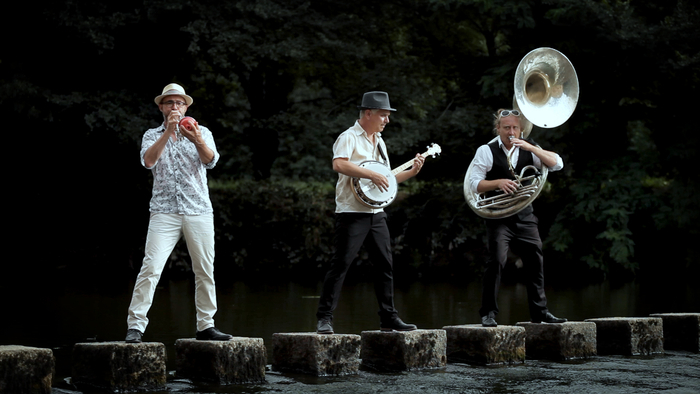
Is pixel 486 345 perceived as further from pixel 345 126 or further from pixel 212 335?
pixel 345 126

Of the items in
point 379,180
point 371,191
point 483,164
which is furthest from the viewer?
point 483,164

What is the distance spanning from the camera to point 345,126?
822 inches

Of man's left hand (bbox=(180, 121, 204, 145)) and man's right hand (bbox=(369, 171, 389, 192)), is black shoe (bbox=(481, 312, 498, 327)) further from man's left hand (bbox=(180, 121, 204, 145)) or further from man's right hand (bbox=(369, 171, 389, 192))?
man's left hand (bbox=(180, 121, 204, 145))

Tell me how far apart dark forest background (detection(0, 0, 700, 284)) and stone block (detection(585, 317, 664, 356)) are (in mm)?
9642

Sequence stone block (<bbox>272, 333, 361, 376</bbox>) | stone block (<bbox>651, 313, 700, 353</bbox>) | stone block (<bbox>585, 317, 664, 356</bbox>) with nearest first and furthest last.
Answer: stone block (<bbox>272, 333, 361, 376</bbox>) → stone block (<bbox>585, 317, 664, 356</bbox>) → stone block (<bbox>651, 313, 700, 353</bbox>)

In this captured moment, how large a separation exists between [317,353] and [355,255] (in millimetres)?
849

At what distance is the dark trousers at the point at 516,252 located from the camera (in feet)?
25.2

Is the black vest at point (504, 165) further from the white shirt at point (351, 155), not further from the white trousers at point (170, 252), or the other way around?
the white trousers at point (170, 252)

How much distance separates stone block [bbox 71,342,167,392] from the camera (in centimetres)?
593

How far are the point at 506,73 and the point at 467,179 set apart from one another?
36.8 feet

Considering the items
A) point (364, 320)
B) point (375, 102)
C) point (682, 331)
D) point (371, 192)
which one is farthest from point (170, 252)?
point (682, 331)

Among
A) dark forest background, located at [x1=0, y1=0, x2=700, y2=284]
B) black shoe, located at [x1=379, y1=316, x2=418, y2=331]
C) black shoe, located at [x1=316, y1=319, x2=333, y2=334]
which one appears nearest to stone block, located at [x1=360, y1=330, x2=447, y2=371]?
black shoe, located at [x1=379, y1=316, x2=418, y2=331]

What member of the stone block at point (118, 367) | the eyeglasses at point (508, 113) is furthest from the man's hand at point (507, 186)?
the stone block at point (118, 367)

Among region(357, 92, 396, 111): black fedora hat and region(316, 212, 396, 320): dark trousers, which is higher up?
region(357, 92, 396, 111): black fedora hat
